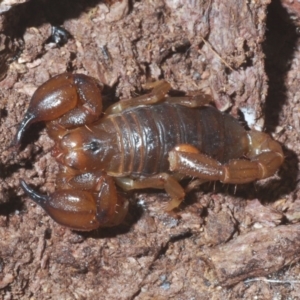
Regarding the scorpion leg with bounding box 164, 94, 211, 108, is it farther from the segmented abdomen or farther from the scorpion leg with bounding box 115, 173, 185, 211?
the scorpion leg with bounding box 115, 173, 185, 211

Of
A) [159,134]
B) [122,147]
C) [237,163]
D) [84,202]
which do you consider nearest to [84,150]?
[122,147]

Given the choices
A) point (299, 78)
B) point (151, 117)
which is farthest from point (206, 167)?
point (299, 78)

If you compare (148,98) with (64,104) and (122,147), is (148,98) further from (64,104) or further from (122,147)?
(64,104)

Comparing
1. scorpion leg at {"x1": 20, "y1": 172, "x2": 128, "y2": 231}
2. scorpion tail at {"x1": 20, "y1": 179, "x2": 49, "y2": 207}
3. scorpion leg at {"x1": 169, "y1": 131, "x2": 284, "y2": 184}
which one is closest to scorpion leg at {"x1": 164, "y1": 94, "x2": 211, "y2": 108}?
scorpion leg at {"x1": 169, "y1": 131, "x2": 284, "y2": 184}

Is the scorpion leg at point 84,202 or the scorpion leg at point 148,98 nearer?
the scorpion leg at point 84,202

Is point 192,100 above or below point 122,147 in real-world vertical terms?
above

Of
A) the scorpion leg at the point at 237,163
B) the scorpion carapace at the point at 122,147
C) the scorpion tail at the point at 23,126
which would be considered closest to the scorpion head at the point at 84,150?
the scorpion carapace at the point at 122,147

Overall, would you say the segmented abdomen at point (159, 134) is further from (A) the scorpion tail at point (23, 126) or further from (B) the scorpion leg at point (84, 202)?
(A) the scorpion tail at point (23, 126)
